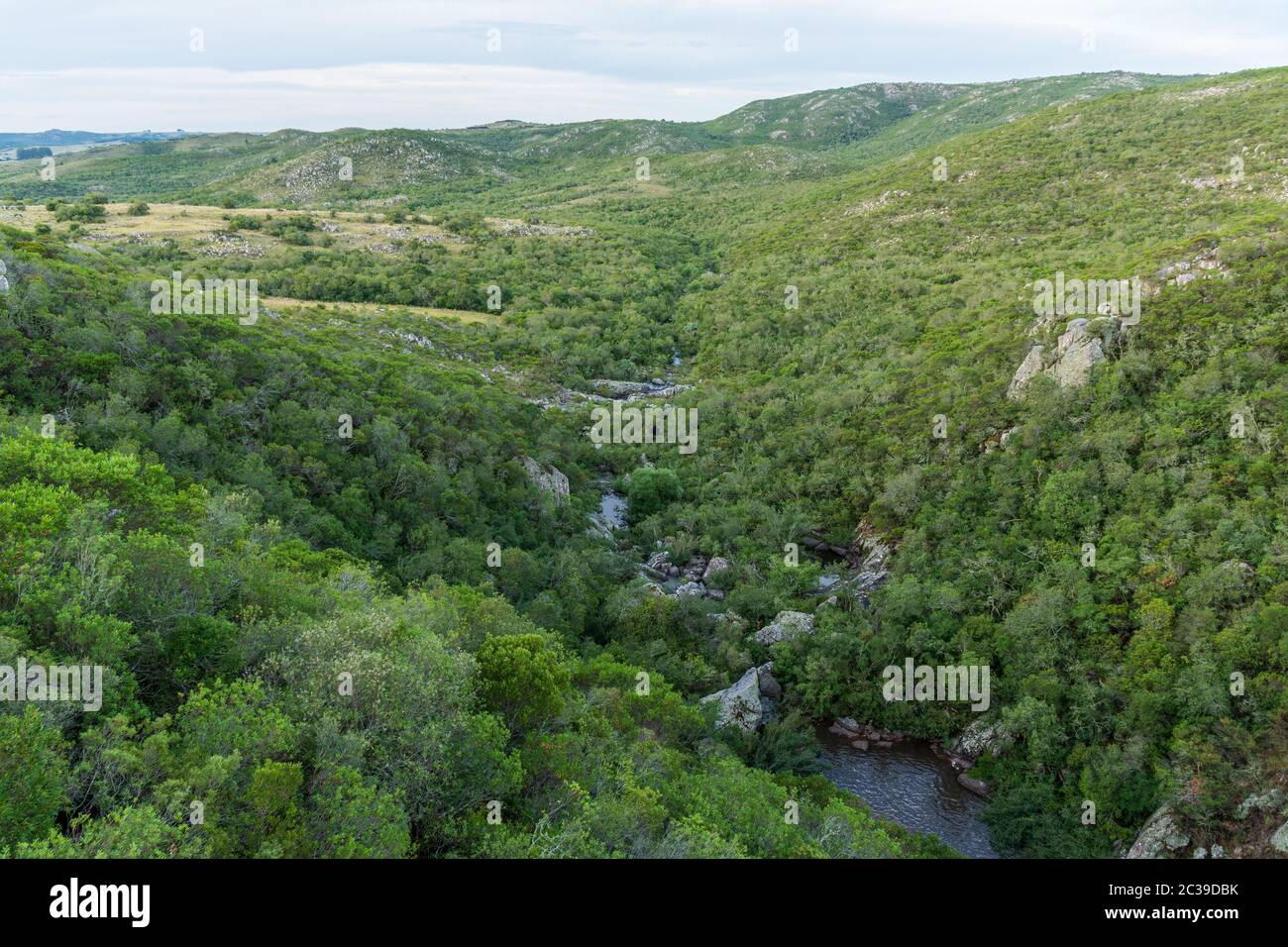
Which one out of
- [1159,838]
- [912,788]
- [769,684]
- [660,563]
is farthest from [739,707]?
[1159,838]

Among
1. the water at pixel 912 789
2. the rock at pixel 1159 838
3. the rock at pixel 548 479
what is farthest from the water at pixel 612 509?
the rock at pixel 1159 838

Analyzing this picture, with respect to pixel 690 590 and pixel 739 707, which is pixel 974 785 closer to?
pixel 739 707

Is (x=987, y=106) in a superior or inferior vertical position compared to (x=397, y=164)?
superior

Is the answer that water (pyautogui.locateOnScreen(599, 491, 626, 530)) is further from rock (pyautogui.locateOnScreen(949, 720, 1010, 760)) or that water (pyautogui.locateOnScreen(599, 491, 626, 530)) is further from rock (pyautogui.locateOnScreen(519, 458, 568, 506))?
rock (pyautogui.locateOnScreen(949, 720, 1010, 760))

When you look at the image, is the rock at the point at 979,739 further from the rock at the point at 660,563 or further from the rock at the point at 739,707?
the rock at the point at 660,563
